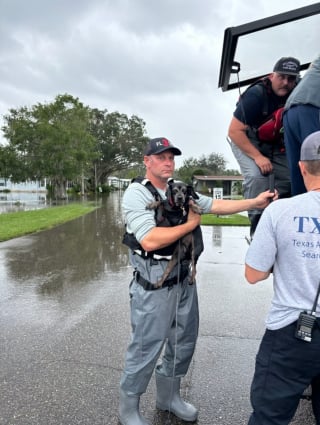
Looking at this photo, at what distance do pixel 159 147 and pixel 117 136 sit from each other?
60.0 m

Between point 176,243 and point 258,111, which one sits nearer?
point 176,243

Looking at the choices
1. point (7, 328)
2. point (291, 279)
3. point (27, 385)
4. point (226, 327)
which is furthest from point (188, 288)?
point (7, 328)

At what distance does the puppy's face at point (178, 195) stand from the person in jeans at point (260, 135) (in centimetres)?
68

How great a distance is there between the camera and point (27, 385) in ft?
9.86

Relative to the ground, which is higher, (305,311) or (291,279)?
(291,279)

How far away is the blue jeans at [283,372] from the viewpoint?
1647mm

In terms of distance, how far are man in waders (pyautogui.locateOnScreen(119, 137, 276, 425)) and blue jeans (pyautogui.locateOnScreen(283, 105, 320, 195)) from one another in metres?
0.32

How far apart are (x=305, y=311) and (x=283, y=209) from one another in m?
0.50

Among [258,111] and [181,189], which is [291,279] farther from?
[258,111]

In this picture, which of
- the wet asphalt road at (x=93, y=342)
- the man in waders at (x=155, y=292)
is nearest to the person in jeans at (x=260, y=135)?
the man in waders at (x=155, y=292)

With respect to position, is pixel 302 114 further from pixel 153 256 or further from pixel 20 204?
pixel 20 204

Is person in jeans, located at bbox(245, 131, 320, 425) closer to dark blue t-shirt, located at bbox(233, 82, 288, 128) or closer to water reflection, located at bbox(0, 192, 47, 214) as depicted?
dark blue t-shirt, located at bbox(233, 82, 288, 128)

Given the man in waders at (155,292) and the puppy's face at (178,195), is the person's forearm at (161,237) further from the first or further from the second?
the puppy's face at (178,195)

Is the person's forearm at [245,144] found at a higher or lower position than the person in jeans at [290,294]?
higher
